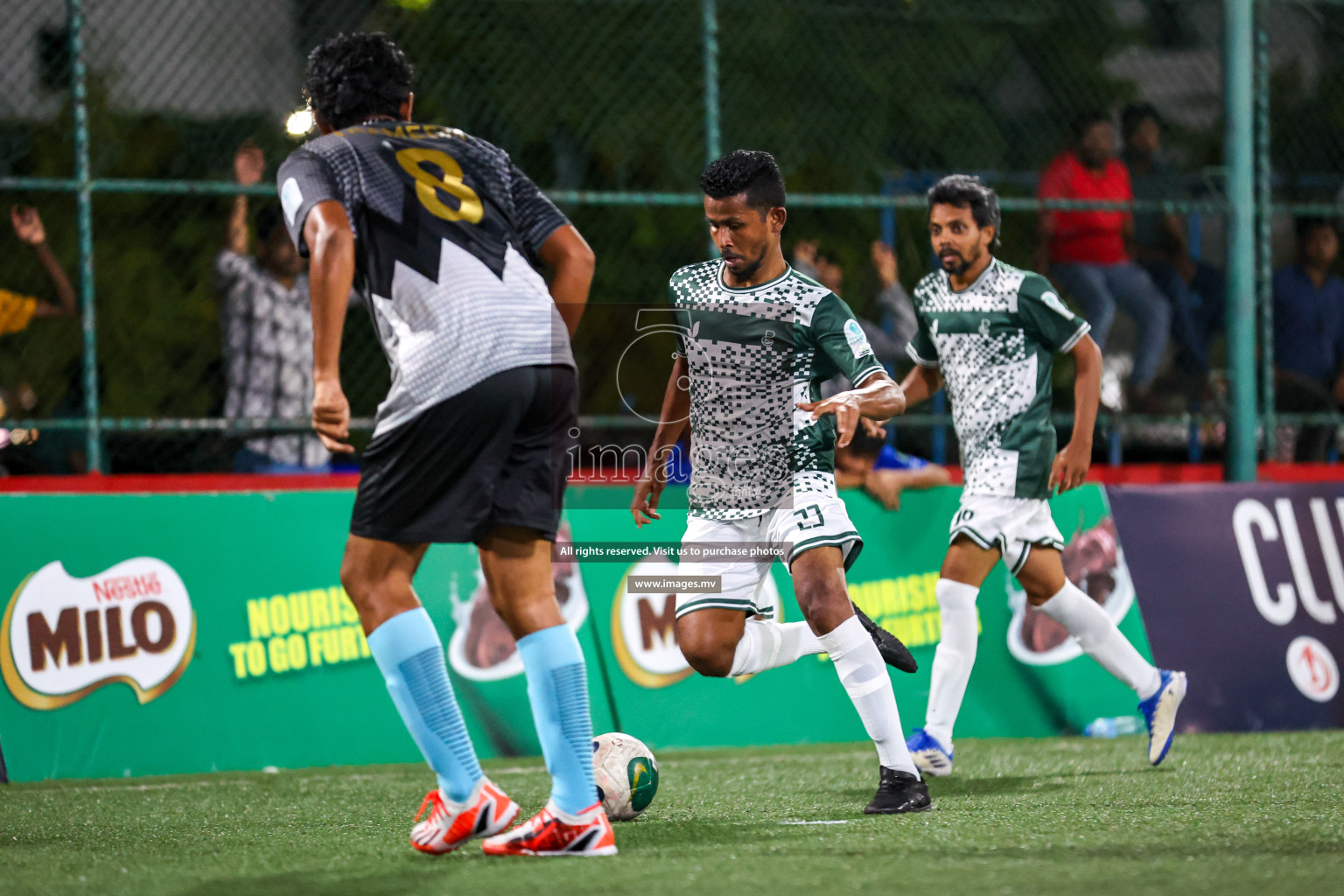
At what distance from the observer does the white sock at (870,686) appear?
15.9 ft

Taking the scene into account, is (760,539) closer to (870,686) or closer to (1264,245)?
(870,686)

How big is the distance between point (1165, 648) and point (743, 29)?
4.99 m

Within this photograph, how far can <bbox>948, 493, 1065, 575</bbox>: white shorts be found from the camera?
20.1ft

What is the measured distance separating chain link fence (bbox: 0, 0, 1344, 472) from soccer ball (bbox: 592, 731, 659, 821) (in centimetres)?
326

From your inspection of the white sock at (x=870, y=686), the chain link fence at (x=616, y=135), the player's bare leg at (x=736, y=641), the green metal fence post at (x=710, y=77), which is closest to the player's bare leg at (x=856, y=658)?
the white sock at (x=870, y=686)

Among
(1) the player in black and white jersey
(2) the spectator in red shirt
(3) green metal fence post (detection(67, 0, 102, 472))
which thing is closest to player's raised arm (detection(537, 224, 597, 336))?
(1) the player in black and white jersey

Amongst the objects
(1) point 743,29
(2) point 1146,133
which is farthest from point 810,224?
(2) point 1146,133

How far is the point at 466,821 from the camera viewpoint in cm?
400

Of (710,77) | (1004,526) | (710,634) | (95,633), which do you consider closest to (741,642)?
(710,634)

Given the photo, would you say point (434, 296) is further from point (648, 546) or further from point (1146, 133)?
point (1146, 133)

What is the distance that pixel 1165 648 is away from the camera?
7547mm

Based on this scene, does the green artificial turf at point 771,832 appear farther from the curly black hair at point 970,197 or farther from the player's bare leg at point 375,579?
the curly black hair at point 970,197

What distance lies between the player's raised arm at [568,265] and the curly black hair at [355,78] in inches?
22.1

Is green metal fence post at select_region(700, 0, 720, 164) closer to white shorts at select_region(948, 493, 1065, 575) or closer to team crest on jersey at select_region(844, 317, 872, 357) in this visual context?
white shorts at select_region(948, 493, 1065, 575)
